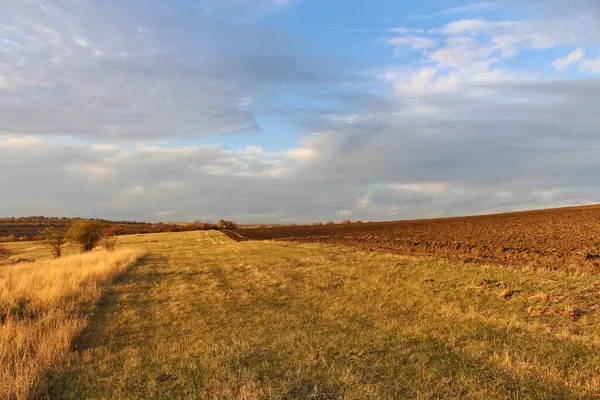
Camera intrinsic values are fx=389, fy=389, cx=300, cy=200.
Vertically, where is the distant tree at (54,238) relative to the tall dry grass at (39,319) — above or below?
above

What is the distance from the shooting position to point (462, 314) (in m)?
12.1

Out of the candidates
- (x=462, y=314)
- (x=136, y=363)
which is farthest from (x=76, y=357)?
(x=462, y=314)

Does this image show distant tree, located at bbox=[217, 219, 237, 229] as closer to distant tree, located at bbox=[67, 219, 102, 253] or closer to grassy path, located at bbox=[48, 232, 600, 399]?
distant tree, located at bbox=[67, 219, 102, 253]

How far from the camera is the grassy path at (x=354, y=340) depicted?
23.9 feet

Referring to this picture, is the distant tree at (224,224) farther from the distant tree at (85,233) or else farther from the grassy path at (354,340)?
the grassy path at (354,340)

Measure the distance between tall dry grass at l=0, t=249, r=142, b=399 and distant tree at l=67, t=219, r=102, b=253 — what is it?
2521 cm

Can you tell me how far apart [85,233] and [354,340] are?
49.5m

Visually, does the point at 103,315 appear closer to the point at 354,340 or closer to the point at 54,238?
the point at 354,340

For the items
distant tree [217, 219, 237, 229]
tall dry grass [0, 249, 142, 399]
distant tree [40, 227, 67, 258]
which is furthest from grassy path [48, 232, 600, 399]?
distant tree [217, 219, 237, 229]

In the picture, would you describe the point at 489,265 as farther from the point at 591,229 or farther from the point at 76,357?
the point at 591,229

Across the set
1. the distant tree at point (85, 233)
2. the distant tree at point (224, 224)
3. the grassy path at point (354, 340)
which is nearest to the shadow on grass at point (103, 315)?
the grassy path at point (354, 340)

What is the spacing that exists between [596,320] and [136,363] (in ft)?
38.3

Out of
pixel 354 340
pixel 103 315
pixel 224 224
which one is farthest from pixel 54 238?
pixel 224 224

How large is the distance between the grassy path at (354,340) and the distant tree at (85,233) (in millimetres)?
35671
